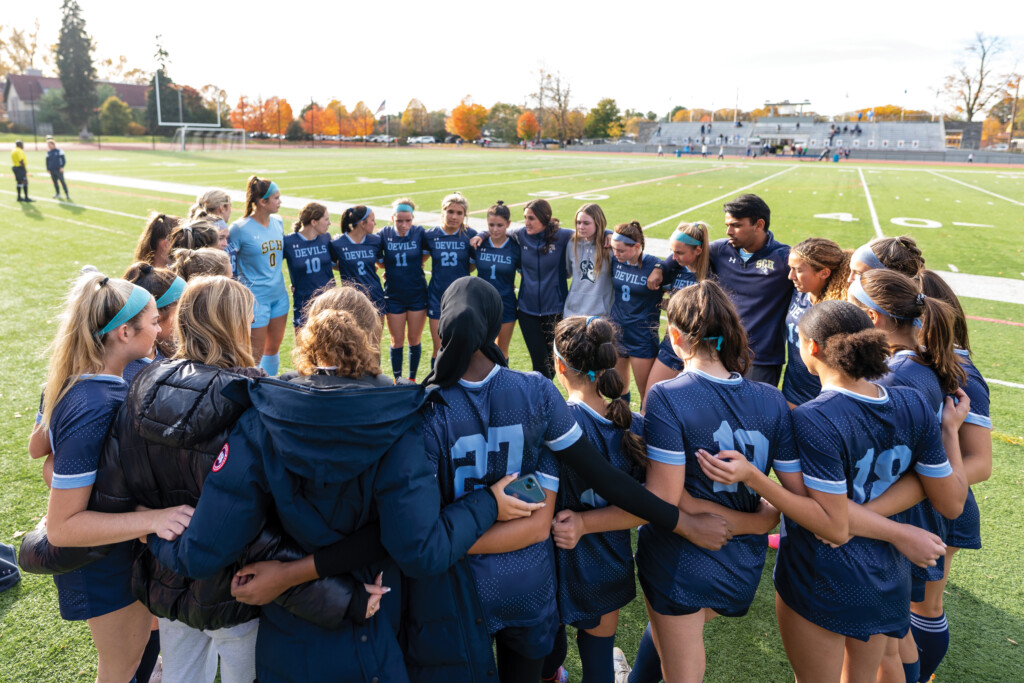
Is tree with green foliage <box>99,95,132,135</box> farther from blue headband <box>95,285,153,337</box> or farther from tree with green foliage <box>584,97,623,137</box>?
blue headband <box>95,285,153,337</box>

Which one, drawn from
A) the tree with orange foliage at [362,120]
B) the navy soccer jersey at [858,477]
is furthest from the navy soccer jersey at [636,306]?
the tree with orange foliage at [362,120]

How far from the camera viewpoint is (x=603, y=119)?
95.1 metres

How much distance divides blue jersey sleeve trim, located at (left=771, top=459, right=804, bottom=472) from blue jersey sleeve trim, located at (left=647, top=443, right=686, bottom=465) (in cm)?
35

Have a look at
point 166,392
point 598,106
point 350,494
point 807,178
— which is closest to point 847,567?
point 350,494

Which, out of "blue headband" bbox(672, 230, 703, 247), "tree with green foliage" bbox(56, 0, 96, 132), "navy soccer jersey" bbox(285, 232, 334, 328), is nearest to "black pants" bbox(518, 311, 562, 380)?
"blue headband" bbox(672, 230, 703, 247)

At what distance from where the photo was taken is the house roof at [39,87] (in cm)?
8150

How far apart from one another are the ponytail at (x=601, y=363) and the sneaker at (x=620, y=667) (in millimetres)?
1246

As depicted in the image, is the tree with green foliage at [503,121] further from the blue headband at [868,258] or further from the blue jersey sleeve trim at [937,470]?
the blue jersey sleeve trim at [937,470]

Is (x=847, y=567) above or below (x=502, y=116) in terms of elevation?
below

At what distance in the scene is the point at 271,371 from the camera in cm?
641

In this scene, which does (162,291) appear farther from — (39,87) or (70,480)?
(39,87)

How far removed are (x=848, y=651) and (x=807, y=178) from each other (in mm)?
34601

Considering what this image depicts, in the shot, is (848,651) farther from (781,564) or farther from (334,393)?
(334,393)

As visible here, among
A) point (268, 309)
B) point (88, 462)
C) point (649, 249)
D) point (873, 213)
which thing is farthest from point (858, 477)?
point (873, 213)
